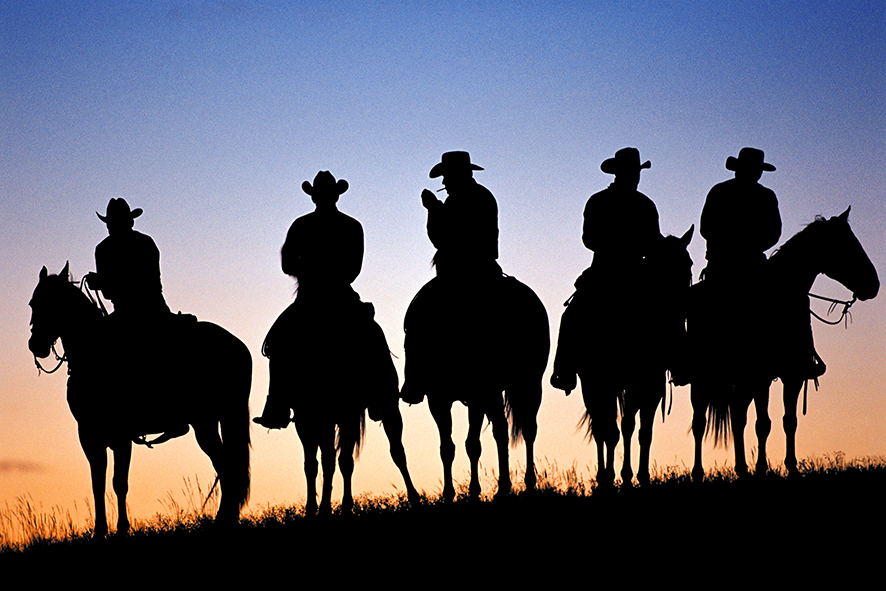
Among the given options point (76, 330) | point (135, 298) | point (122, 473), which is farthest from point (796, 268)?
point (76, 330)

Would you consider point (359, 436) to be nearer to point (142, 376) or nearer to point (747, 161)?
point (142, 376)

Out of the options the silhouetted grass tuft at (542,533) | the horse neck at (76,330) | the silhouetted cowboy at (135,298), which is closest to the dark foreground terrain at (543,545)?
the silhouetted grass tuft at (542,533)

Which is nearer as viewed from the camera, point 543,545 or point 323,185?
point 543,545

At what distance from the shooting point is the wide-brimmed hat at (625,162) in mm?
11297

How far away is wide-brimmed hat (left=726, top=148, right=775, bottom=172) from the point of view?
38.8 feet

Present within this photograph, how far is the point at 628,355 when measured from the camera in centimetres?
1091

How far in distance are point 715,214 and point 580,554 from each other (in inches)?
188

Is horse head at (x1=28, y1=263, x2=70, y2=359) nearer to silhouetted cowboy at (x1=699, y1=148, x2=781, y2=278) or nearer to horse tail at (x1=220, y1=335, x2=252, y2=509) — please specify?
horse tail at (x1=220, y1=335, x2=252, y2=509)

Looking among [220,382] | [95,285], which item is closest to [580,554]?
[220,382]

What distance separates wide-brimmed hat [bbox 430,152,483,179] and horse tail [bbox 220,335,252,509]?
293 centimetres

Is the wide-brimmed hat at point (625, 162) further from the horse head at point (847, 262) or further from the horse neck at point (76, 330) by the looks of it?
the horse neck at point (76, 330)

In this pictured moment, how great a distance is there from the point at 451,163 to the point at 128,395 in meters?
4.06

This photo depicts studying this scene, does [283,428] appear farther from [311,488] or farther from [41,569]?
[41,569]

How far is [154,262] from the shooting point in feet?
37.2
